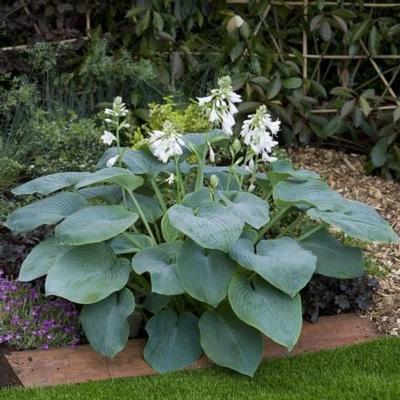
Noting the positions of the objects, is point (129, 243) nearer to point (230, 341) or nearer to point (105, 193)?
point (105, 193)

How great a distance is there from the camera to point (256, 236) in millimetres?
4195

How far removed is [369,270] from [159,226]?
1.08m

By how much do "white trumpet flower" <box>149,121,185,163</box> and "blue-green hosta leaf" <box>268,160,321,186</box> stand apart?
0.52 m

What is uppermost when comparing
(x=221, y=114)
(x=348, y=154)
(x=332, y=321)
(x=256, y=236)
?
(x=221, y=114)

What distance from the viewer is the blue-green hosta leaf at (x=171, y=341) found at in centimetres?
397

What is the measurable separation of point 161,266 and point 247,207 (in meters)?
0.44

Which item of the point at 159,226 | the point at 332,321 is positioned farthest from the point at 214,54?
the point at 332,321

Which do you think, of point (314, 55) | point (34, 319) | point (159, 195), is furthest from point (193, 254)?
point (314, 55)

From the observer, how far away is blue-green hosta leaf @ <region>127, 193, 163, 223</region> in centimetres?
440

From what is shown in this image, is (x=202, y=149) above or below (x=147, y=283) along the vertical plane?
above

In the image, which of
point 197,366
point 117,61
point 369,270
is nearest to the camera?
point 197,366

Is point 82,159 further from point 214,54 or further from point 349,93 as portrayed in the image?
point 349,93

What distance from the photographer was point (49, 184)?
432cm

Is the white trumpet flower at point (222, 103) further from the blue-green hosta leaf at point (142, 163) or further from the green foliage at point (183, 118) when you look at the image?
the green foliage at point (183, 118)
